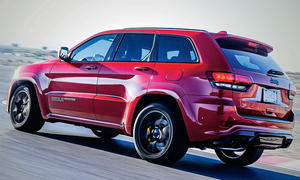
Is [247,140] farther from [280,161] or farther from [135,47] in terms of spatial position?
[280,161]

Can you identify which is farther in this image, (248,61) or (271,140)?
(248,61)

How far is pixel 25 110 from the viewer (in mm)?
7750

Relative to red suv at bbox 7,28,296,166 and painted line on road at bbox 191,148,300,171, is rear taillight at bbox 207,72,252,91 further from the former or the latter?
painted line on road at bbox 191,148,300,171

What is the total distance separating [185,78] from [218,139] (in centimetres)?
87

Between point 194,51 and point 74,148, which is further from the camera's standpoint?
point 74,148

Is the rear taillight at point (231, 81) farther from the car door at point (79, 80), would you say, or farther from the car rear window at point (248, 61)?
the car door at point (79, 80)

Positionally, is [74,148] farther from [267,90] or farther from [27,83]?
[267,90]

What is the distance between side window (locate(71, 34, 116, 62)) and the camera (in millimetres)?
6941

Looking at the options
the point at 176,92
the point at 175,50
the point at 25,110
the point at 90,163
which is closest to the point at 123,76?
the point at 175,50

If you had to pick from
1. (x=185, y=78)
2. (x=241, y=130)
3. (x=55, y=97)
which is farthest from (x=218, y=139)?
(x=55, y=97)

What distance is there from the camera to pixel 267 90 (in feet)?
18.3

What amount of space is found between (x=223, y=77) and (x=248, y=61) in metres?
0.59

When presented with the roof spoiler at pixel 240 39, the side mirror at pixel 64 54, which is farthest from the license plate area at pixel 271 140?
the side mirror at pixel 64 54

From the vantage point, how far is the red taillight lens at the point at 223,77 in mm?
5294
